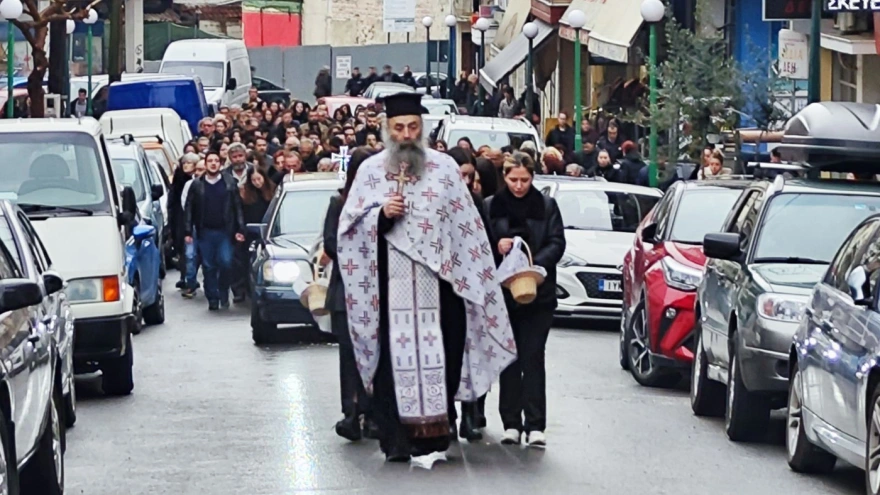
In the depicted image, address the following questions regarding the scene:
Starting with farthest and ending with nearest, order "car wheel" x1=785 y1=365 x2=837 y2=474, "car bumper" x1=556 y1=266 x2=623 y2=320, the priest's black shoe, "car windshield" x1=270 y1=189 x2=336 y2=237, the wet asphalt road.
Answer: "car bumper" x1=556 y1=266 x2=623 y2=320
"car windshield" x1=270 y1=189 x2=336 y2=237
the priest's black shoe
"car wheel" x1=785 y1=365 x2=837 y2=474
the wet asphalt road

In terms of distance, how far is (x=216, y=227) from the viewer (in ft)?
74.8

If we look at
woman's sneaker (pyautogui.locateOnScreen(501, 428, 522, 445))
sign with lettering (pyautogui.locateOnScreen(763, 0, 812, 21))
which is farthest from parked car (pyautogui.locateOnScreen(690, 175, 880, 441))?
sign with lettering (pyautogui.locateOnScreen(763, 0, 812, 21))

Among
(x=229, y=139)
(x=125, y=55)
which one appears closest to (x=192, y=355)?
(x=229, y=139)

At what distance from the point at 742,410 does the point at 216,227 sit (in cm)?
1111

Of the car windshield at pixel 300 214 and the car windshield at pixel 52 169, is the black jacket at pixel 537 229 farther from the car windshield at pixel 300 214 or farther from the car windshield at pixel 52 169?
the car windshield at pixel 300 214

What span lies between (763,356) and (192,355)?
6.86m

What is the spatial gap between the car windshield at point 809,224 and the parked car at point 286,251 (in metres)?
5.18

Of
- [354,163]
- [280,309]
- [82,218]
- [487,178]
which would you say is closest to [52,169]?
[82,218]

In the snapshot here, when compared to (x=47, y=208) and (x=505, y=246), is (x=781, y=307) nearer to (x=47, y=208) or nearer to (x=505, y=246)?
(x=505, y=246)

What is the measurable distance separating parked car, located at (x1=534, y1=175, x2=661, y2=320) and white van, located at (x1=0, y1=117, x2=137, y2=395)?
528 cm

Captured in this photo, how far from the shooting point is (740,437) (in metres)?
12.7

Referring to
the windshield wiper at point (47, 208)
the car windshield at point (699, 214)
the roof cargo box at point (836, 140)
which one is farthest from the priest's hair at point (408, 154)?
the car windshield at point (699, 214)

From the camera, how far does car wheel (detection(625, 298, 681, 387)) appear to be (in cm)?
1591

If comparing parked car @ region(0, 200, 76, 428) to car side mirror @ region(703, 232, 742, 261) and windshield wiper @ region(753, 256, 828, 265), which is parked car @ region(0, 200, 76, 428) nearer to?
car side mirror @ region(703, 232, 742, 261)
